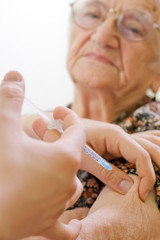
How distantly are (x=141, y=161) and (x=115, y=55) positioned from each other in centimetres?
85

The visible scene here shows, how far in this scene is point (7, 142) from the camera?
38cm

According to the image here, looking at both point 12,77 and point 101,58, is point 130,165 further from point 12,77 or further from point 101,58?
point 101,58

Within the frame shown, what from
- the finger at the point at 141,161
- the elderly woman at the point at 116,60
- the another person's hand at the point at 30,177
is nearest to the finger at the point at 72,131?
the another person's hand at the point at 30,177

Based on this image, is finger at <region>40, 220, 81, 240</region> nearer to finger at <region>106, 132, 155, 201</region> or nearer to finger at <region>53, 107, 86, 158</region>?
finger at <region>53, 107, 86, 158</region>

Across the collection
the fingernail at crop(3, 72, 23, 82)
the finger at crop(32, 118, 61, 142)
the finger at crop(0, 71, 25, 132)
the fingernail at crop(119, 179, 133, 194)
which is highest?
the fingernail at crop(3, 72, 23, 82)

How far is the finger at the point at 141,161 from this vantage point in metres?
0.71

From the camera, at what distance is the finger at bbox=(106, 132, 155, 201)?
2.35ft

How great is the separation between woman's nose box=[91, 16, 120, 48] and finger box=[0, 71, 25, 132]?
101cm

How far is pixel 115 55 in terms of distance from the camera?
142 cm

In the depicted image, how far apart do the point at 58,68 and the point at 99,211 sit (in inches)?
71.1

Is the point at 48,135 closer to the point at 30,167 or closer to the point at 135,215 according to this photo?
the point at 30,167

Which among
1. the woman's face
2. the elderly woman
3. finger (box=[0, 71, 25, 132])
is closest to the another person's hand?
finger (box=[0, 71, 25, 132])

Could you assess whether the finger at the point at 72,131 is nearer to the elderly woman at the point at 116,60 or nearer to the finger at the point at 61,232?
the finger at the point at 61,232

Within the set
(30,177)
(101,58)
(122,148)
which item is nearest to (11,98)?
Answer: (30,177)
